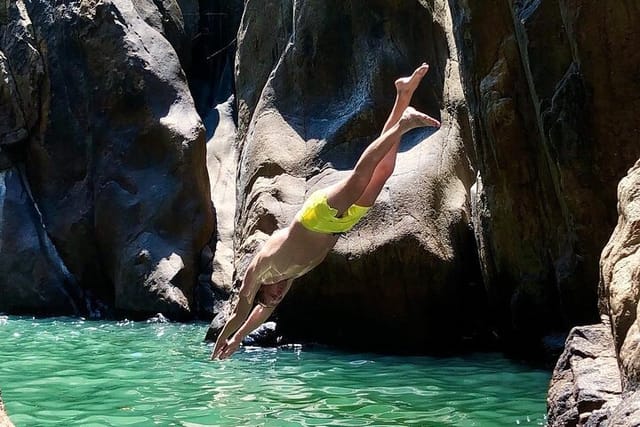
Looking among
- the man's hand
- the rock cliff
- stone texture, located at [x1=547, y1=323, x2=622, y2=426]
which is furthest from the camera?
the rock cliff

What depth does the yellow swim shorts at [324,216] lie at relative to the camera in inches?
255

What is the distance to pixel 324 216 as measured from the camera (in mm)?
6488

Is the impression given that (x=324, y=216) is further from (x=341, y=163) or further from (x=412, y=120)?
(x=341, y=163)

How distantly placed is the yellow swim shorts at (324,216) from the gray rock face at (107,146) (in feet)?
29.0

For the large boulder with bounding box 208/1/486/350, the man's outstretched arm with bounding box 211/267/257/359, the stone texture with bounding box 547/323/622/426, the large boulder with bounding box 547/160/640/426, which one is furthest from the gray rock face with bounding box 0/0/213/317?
the large boulder with bounding box 547/160/640/426

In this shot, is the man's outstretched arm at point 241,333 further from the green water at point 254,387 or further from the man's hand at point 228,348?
the green water at point 254,387

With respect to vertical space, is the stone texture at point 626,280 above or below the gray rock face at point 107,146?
below

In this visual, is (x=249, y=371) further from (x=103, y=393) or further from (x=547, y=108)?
(x=547, y=108)

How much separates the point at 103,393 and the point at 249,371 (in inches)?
68.0

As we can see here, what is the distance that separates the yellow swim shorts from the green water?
5.00ft

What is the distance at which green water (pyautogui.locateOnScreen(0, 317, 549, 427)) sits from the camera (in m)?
7.07

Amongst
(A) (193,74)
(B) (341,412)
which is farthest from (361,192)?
(A) (193,74)

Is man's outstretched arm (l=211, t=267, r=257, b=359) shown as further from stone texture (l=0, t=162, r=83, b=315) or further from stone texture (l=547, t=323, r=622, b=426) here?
stone texture (l=0, t=162, r=83, b=315)

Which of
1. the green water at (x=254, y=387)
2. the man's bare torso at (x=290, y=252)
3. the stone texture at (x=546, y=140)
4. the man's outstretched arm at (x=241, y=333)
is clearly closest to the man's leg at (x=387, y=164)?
the man's bare torso at (x=290, y=252)
